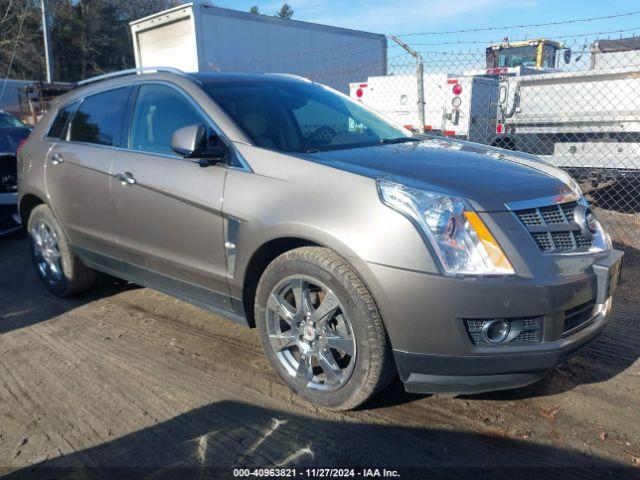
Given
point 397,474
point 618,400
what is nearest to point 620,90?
point 618,400

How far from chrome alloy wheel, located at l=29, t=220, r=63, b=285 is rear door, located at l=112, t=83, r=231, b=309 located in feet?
4.11

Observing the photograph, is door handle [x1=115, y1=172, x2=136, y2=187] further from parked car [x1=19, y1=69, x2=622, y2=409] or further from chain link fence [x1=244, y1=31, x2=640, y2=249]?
chain link fence [x1=244, y1=31, x2=640, y2=249]

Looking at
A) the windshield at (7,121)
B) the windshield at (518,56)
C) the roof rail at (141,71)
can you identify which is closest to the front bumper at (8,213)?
the windshield at (7,121)

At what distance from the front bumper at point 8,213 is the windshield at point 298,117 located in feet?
14.2

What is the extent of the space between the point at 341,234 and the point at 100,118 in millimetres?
2660

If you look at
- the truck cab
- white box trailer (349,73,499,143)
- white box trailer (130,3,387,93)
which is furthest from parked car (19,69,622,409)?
the truck cab

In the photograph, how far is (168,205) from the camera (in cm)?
353

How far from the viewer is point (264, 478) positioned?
8.05 ft

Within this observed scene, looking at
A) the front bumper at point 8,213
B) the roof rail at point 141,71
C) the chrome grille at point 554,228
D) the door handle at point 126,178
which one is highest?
the roof rail at point 141,71

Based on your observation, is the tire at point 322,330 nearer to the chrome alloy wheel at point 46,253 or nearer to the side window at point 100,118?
the side window at point 100,118

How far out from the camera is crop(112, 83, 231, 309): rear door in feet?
10.9

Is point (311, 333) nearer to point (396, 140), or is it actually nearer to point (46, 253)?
point (396, 140)

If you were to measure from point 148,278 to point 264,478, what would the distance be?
6.39ft

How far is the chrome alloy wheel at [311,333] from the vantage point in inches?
111
